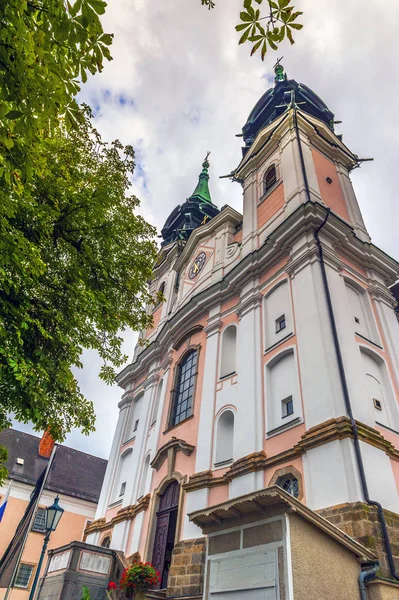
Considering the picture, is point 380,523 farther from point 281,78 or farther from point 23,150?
point 281,78

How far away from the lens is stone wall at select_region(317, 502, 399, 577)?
7.04m

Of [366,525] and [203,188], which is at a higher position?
[203,188]

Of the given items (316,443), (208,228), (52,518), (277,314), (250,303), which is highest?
(208,228)

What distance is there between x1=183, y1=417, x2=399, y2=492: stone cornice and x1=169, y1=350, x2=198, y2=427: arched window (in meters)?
4.05

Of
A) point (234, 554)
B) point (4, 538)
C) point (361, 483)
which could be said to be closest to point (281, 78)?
point (361, 483)

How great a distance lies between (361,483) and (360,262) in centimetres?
765

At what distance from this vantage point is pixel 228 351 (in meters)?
14.5

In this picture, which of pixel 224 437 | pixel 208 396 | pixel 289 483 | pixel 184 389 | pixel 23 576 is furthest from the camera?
pixel 23 576

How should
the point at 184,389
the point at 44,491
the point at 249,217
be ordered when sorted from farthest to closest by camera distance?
the point at 44,491 < the point at 249,217 < the point at 184,389

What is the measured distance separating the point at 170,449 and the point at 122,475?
5.08 m

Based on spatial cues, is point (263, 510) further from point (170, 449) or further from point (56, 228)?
point (170, 449)

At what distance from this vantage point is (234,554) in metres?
5.75

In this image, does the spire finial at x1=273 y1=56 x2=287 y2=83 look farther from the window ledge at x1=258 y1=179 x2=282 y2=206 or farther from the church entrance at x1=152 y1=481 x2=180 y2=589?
the church entrance at x1=152 y1=481 x2=180 y2=589

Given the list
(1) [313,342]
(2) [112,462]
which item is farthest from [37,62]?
(2) [112,462]
